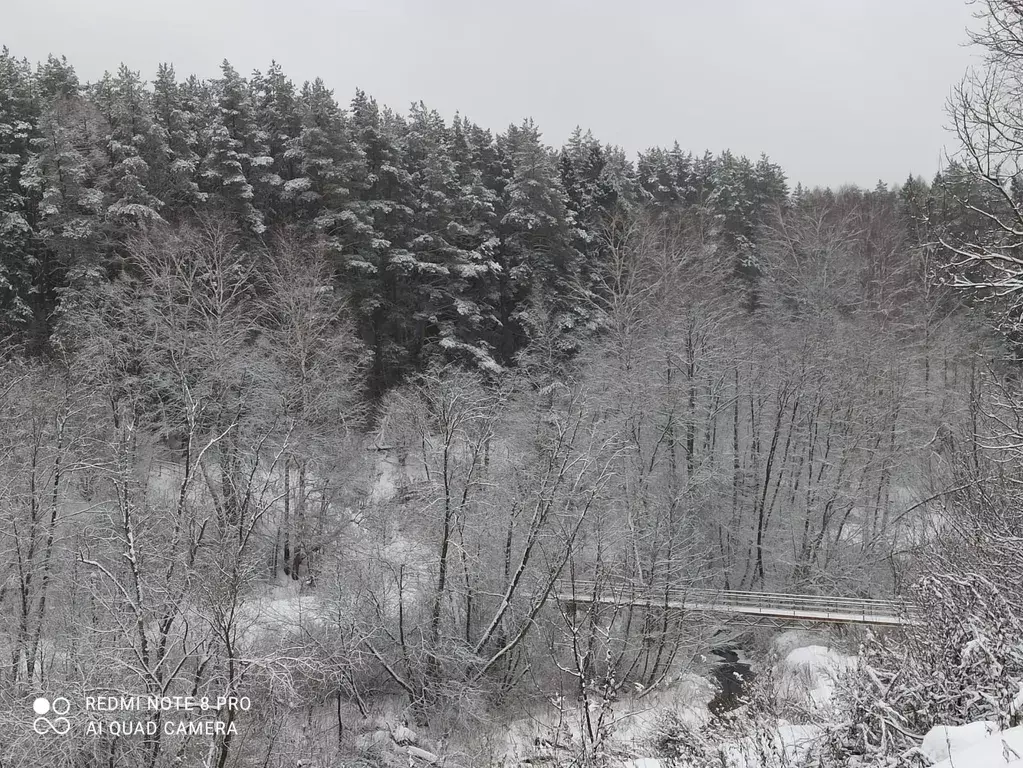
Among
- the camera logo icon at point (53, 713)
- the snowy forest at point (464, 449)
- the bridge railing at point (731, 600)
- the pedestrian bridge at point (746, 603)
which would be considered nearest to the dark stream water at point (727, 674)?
the snowy forest at point (464, 449)

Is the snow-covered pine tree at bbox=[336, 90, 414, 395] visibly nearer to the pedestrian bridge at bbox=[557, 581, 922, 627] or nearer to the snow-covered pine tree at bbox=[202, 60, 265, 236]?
the snow-covered pine tree at bbox=[202, 60, 265, 236]

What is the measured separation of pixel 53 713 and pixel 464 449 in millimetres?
11727

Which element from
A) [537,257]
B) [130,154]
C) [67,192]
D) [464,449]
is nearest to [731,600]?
[464,449]

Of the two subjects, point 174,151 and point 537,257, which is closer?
point 174,151

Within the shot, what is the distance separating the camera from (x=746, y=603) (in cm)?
1944

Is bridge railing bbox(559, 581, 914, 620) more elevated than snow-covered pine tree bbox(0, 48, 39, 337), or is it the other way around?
snow-covered pine tree bbox(0, 48, 39, 337)

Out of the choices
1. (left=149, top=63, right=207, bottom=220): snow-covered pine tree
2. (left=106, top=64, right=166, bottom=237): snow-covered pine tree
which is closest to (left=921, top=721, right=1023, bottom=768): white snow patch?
(left=106, top=64, right=166, bottom=237): snow-covered pine tree

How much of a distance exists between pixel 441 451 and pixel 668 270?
15.7 m

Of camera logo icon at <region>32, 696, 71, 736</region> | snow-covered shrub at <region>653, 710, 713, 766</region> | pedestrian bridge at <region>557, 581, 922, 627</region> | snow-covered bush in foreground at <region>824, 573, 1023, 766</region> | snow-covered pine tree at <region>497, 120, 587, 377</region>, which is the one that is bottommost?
pedestrian bridge at <region>557, 581, 922, 627</region>

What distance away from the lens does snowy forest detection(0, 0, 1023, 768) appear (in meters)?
9.23

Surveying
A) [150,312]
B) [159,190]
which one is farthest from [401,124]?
[150,312]

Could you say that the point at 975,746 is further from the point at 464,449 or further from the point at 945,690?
the point at 464,449

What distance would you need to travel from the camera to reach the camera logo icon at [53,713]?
959 cm

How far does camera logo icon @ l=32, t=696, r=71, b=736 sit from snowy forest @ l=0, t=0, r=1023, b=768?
2.6 inches
